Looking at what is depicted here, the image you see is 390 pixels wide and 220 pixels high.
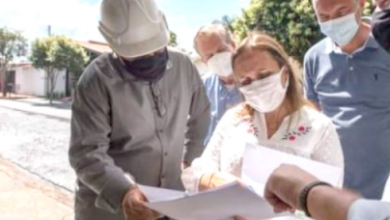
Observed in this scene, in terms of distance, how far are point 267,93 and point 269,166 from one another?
0.97 ft

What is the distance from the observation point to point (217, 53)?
93.0 inches

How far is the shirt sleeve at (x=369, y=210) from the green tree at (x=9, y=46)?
2804cm

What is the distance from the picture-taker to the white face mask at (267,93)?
1484mm

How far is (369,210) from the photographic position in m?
0.63

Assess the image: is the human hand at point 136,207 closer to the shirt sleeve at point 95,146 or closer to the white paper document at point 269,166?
the shirt sleeve at point 95,146

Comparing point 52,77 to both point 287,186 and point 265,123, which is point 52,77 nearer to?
point 265,123

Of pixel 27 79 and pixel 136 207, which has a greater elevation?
pixel 136 207

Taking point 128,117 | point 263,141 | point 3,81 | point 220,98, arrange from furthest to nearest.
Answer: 1. point 3,81
2. point 220,98
3. point 263,141
4. point 128,117

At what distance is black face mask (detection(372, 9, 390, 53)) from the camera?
1556mm

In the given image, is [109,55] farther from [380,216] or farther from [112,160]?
[380,216]

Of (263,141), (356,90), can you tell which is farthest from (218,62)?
(263,141)

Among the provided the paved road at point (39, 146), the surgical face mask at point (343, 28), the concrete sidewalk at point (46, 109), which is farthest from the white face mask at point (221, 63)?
the concrete sidewalk at point (46, 109)

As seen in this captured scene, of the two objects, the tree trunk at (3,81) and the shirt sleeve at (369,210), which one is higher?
the shirt sleeve at (369,210)

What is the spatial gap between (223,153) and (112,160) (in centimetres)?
34
